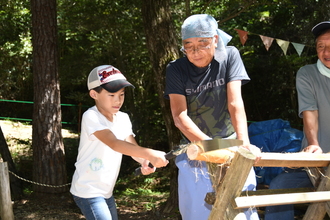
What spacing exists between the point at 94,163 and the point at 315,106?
1.85 meters

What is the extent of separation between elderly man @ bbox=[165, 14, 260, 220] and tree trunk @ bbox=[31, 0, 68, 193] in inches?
170

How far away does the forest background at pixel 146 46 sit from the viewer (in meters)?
9.08

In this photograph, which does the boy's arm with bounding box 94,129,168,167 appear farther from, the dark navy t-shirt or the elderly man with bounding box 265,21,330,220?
the elderly man with bounding box 265,21,330,220

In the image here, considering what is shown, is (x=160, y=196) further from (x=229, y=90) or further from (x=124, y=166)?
(x=229, y=90)

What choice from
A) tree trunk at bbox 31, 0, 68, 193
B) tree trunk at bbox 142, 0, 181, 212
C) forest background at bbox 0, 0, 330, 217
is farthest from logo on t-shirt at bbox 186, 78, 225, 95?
forest background at bbox 0, 0, 330, 217

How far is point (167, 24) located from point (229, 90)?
305cm

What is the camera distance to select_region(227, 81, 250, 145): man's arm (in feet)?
8.94

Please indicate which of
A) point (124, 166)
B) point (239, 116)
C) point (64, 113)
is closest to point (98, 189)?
point (239, 116)

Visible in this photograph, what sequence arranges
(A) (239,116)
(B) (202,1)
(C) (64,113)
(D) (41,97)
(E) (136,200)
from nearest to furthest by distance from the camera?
(A) (239,116)
(D) (41,97)
(E) (136,200)
(B) (202,1)
(C) (64,113)

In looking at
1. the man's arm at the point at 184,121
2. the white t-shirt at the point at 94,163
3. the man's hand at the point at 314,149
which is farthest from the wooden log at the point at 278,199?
the white t-shirt at the point at 94,163

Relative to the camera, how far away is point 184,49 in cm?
294

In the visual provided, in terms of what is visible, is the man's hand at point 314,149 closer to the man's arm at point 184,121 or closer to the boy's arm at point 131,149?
the man's arm at point 184,121

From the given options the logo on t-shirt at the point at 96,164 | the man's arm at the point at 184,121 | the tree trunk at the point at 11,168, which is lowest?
the tree trunk at the point at 11,168

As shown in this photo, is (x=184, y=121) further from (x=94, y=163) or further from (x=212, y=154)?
(x=94, y=163)
